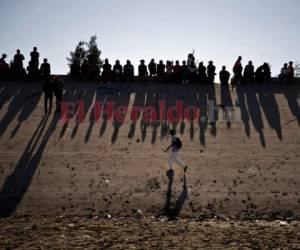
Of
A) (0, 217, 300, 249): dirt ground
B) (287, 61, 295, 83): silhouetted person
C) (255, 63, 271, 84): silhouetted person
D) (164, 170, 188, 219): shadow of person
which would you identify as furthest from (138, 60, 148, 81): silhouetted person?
(0, 217, 300, 249): dirt ground

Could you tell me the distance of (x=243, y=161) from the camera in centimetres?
1580

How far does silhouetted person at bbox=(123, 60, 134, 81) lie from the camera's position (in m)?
25.9

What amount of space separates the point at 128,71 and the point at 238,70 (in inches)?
254

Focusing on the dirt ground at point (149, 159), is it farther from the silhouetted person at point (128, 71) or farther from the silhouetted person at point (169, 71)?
the silhouetted person at point (128, 71)

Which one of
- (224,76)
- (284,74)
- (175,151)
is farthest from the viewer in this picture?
(284,74)

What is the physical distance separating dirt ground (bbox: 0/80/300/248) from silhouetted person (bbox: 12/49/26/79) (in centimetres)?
206

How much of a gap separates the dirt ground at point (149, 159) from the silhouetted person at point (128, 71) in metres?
2.30

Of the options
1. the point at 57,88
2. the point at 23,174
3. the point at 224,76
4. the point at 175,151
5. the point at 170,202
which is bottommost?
the point at 170,202

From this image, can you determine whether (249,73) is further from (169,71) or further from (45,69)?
(45,69)

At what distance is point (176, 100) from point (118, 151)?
6.80 m

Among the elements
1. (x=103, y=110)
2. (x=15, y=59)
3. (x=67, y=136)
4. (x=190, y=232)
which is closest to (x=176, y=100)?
(x=103, y=110)

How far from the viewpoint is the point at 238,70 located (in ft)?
85.5

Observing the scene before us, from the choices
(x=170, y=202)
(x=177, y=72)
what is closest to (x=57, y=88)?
(x=177, y=72)

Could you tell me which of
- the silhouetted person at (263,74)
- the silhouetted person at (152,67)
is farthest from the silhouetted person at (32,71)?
the silhouetted person at (263,74)
